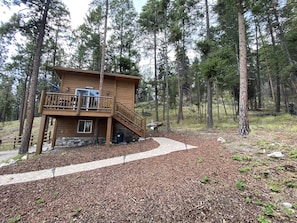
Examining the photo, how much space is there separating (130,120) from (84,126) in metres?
3.67

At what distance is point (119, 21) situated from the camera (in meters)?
16.7

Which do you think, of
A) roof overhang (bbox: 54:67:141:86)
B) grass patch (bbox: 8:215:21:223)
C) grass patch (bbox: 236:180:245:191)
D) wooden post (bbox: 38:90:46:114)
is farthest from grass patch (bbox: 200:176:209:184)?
roof overhang (bbox: 54:67:141:86)

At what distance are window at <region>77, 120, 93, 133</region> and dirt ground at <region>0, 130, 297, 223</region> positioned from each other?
6.39m

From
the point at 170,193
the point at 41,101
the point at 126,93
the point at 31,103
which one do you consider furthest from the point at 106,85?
the point at 170,193

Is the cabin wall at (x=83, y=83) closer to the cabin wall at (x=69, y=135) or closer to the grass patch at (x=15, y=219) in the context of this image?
the cabin wall at (x=69, y=135)

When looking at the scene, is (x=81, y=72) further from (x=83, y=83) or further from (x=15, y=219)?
(x=15, y=219)

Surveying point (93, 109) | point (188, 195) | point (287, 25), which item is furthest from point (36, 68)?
point (287, 25)

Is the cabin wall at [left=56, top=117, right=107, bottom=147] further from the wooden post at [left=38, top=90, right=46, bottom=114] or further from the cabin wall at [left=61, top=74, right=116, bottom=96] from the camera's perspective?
the wooden post at [left=38, top=90, right=46, bottom=114]

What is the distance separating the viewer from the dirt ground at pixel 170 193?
2.41 meters

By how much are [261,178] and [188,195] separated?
5.86ft

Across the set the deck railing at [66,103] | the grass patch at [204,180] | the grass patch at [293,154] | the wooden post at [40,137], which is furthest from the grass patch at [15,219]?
the grass patch at [293,154]

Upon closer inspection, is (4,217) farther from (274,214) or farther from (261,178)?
(261,178)

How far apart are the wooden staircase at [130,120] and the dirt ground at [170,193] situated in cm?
432

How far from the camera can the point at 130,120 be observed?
9.01 m
